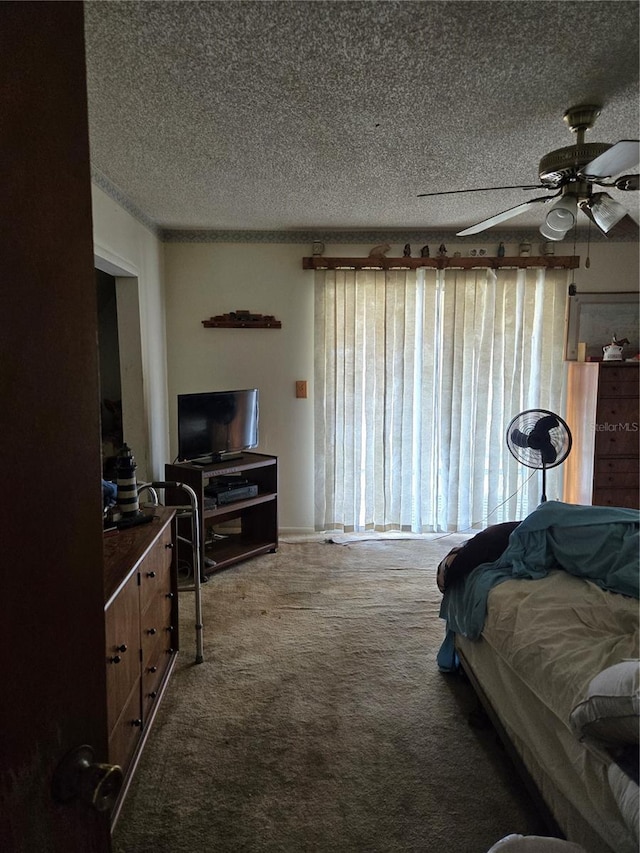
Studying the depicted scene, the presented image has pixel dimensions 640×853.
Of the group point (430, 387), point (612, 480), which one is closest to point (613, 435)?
point (612, 480)

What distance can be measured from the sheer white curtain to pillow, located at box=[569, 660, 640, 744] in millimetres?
3019

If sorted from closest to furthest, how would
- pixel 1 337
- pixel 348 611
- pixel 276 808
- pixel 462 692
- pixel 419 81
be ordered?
pixel 1 337 → pixel 276 808 → pixel 419 81 → pixel 462 692 → pixel 348 611

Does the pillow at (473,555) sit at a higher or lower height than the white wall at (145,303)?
lower

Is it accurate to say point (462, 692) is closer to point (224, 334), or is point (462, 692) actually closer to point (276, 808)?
point (276, 808)

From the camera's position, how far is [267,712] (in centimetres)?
211

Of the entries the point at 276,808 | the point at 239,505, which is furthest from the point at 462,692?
the point at 239,505

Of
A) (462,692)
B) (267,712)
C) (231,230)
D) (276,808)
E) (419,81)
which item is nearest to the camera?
(276,808)

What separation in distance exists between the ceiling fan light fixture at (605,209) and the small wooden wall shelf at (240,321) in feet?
8.27

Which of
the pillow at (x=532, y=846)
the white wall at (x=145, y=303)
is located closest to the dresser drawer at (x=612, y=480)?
the pillow at (x=532, y=846)

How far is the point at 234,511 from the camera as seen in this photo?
3.86 metres

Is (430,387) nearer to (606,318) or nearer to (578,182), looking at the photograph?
(606,318)

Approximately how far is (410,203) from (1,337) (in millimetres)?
3263

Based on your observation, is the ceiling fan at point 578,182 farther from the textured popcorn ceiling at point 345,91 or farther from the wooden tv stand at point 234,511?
the wooden tv stand at point 234,511

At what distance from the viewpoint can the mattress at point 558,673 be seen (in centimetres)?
120
